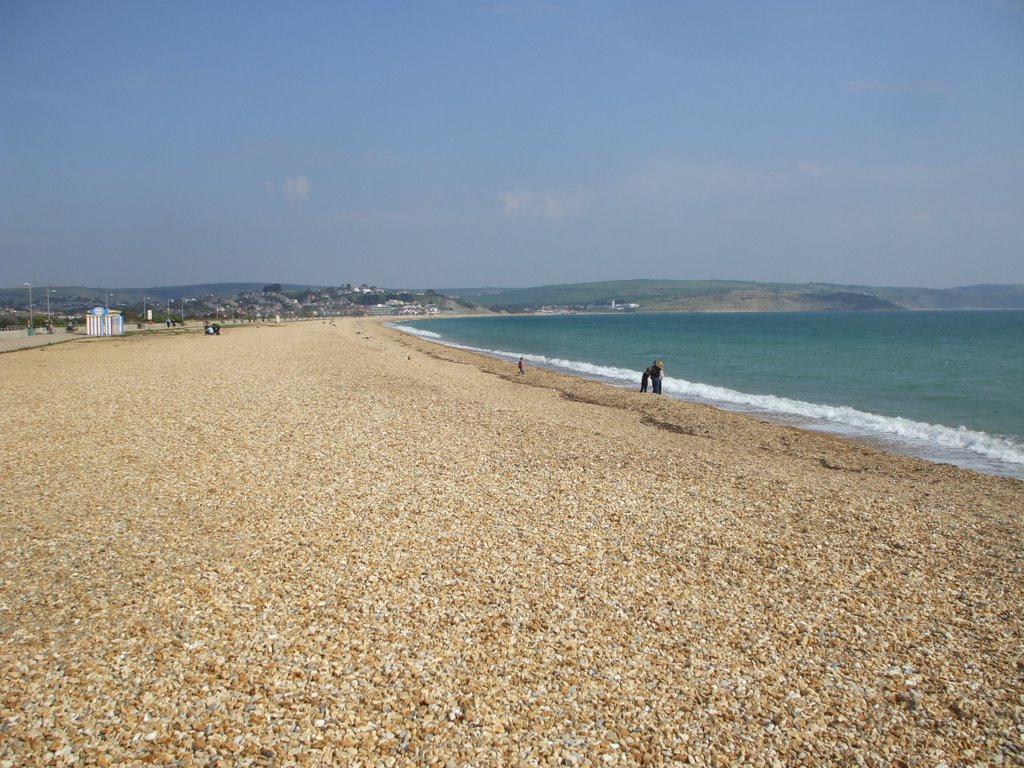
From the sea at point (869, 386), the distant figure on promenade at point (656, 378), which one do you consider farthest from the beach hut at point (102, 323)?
the distant figure on promenade at point (656, 378)

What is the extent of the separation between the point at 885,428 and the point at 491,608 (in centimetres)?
1505

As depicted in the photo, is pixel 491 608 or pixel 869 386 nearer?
pixel 491 608

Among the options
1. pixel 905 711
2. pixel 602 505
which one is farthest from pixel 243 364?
pixel 905 711

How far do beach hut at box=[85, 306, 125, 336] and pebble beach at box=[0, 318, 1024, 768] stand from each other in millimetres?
42360

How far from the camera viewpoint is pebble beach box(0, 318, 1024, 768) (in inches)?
146

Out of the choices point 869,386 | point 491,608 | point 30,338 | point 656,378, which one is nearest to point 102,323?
point 30,338

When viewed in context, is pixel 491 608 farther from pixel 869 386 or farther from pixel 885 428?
pixel 869 386

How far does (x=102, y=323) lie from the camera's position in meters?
48.1

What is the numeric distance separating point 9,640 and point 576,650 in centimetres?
367

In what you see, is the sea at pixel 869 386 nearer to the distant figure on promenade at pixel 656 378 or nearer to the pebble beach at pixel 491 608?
the distant figure on promenade at pixel 656 378

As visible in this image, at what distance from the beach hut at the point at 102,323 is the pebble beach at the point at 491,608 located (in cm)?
4236

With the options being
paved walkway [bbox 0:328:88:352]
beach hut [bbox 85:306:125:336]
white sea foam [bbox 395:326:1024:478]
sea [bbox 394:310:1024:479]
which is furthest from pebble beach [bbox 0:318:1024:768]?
beach hut [bbox 85:306:125:336]

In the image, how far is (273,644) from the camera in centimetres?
447

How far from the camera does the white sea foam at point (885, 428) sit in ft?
44.3
